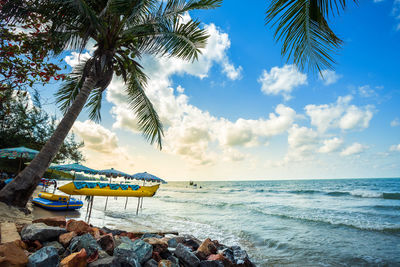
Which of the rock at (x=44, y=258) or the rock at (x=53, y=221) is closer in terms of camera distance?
the rock at (x=44, y=258)

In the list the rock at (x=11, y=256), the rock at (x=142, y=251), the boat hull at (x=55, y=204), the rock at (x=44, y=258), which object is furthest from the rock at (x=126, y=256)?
the boat hull at (x=55, y=204)

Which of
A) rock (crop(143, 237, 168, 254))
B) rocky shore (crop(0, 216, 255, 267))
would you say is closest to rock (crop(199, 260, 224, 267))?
rocky shore (crop(0, 216, 255, 267))

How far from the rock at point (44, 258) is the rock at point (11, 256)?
72 millimetres

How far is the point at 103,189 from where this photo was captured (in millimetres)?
8172

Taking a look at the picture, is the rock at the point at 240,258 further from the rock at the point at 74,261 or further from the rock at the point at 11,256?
the rock at the point at 11,256

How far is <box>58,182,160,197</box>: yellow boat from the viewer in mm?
7211

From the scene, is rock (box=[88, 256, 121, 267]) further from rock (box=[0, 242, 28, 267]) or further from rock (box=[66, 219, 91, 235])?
rock (box=[66, 219, 91, 235])

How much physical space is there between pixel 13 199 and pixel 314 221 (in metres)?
12.5

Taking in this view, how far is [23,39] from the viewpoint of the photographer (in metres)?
5.39

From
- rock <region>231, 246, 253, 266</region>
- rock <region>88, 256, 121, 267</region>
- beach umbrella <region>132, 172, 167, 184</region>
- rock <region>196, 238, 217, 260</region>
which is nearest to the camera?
rock <region>88, 256, 121, 267</region>

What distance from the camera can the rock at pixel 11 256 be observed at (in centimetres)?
196

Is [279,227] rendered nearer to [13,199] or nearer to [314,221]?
[314,221]

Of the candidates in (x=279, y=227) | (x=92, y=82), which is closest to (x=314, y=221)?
(x=279, y=227)

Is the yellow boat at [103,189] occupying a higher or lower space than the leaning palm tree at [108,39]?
lower
